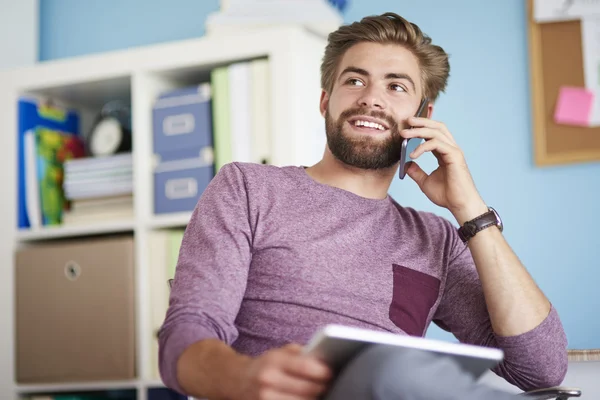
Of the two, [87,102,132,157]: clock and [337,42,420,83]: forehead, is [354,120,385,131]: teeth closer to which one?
[337,42,420,83]: forehead

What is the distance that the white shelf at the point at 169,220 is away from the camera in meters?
2.27

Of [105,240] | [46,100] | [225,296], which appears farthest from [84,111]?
[225,296]

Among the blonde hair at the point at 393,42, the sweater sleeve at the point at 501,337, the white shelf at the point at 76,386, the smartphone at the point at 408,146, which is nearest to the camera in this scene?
the sweater sleeve at the point at 501,337

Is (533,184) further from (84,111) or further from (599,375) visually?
(84,111)

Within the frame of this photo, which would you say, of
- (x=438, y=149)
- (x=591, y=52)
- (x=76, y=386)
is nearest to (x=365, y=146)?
(x=438, y=149)

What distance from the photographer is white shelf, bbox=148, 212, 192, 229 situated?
2.27 metres

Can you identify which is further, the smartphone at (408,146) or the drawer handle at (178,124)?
the drawer handle at (178,124)

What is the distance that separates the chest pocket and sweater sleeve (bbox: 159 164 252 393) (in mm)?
289

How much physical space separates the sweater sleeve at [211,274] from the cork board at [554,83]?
3.66 ft

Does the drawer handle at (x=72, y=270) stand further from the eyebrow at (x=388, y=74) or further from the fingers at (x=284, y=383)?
the fingers at (x=284, y=383)

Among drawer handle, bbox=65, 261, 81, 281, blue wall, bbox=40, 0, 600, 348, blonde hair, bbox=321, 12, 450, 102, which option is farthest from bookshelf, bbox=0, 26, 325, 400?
blonde hair, bbox=321, 12, 450, 102

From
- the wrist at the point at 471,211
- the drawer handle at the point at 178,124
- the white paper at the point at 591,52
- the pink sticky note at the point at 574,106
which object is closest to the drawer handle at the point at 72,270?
the drawer handle at the point at 178,124

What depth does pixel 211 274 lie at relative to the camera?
1.22 meters

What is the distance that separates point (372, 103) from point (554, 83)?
903 mm
